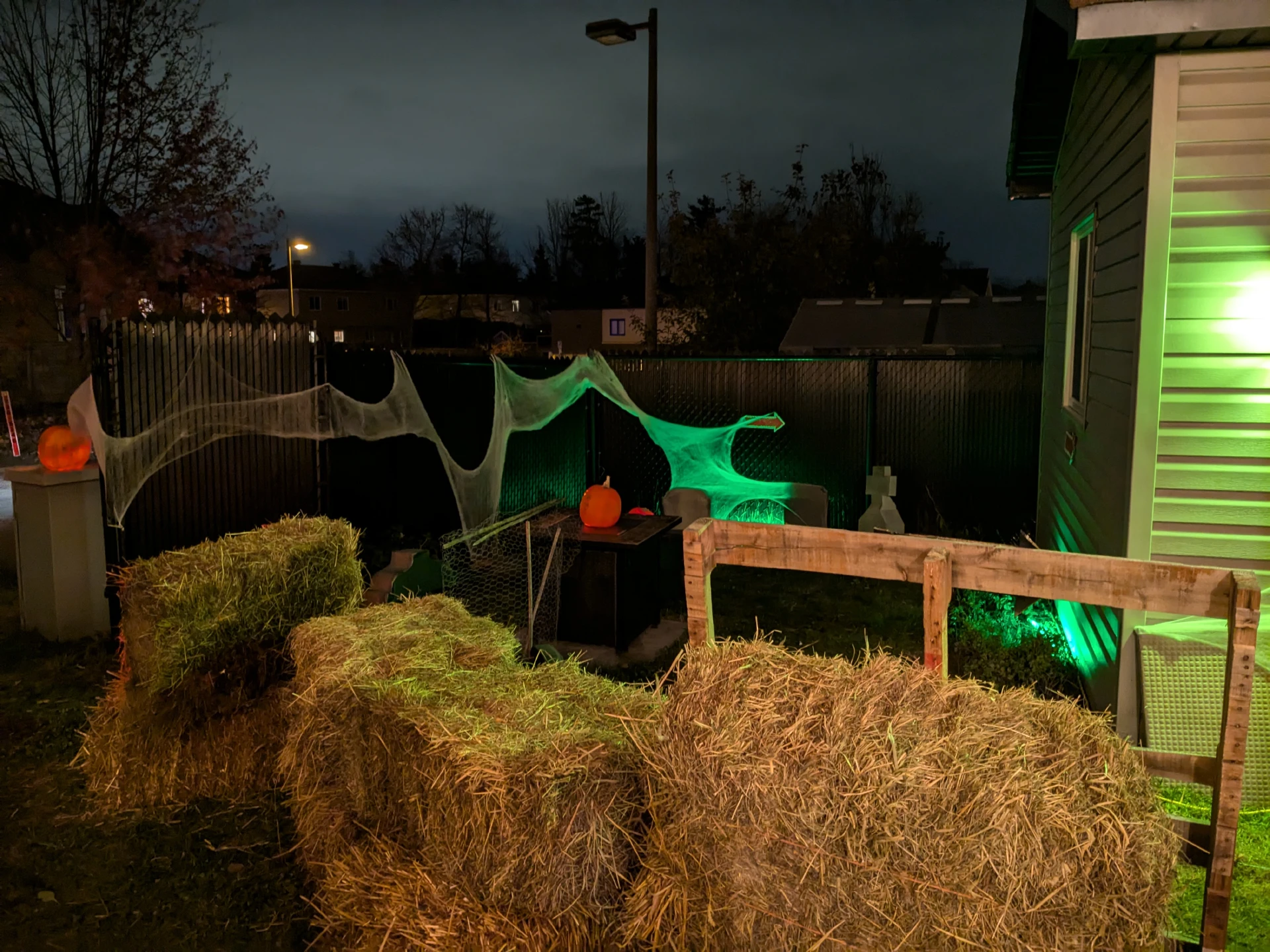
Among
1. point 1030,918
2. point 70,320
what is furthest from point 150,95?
point 1030,918

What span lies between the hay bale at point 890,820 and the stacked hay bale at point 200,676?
270 centimetres

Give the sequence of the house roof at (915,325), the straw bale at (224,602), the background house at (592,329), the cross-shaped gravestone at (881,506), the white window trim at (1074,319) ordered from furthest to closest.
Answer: the background house at (592,329), the house roof at (915,325), the cross-shaped gravestone at (881,506), the white window trim at (1074,319), the straw bale at (224,602)

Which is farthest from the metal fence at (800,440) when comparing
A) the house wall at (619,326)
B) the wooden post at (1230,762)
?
the house wall at (619,326)

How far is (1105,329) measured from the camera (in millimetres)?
5504

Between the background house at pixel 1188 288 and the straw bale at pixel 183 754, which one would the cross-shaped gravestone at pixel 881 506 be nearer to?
the background house at pixel 1188 288

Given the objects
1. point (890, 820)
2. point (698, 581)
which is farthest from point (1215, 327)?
point (890, 820)

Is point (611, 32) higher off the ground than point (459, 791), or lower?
higher

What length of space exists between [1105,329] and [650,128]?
33.3 ft

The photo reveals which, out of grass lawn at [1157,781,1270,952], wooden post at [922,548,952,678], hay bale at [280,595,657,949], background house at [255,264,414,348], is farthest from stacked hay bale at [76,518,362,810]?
background house at [255,264,414,348]

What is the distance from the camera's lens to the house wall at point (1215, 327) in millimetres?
4285

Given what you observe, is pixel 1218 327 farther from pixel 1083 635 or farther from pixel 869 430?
pixel 869 430

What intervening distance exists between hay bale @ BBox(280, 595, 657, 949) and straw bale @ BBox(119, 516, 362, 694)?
88 cm

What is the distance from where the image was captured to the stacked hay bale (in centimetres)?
462

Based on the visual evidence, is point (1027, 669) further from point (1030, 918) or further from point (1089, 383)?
point (1030, 918)
